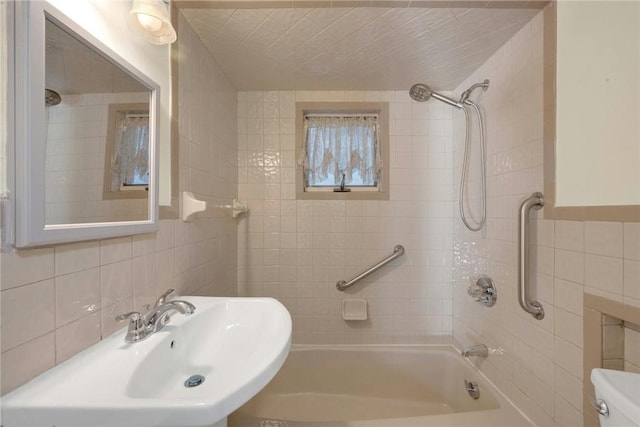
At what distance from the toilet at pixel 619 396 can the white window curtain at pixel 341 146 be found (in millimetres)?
1493

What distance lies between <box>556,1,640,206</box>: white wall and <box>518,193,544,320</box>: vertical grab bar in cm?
8

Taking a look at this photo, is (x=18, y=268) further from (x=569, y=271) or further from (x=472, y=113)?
(x=472, y=113)

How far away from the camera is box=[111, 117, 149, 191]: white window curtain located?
79cm

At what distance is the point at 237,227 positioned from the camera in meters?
1.90

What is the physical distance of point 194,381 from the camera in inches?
30.6

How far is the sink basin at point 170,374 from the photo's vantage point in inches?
18.4

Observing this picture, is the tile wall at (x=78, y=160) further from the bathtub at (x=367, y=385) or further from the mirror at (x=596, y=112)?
the mirror at (x=596, y=112)

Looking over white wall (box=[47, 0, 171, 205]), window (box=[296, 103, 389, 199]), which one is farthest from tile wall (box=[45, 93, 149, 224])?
window (box=[296, 103, 389, 199])

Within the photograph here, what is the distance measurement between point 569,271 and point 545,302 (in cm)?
19

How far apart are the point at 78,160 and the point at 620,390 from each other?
145cm

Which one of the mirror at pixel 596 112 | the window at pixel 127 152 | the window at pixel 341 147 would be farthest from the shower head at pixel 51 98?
the mirror at pixel 596 112

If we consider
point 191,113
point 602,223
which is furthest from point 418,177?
point 191,113

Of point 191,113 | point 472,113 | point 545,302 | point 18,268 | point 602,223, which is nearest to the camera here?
point 18,268

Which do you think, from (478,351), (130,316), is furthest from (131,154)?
(478,351)
